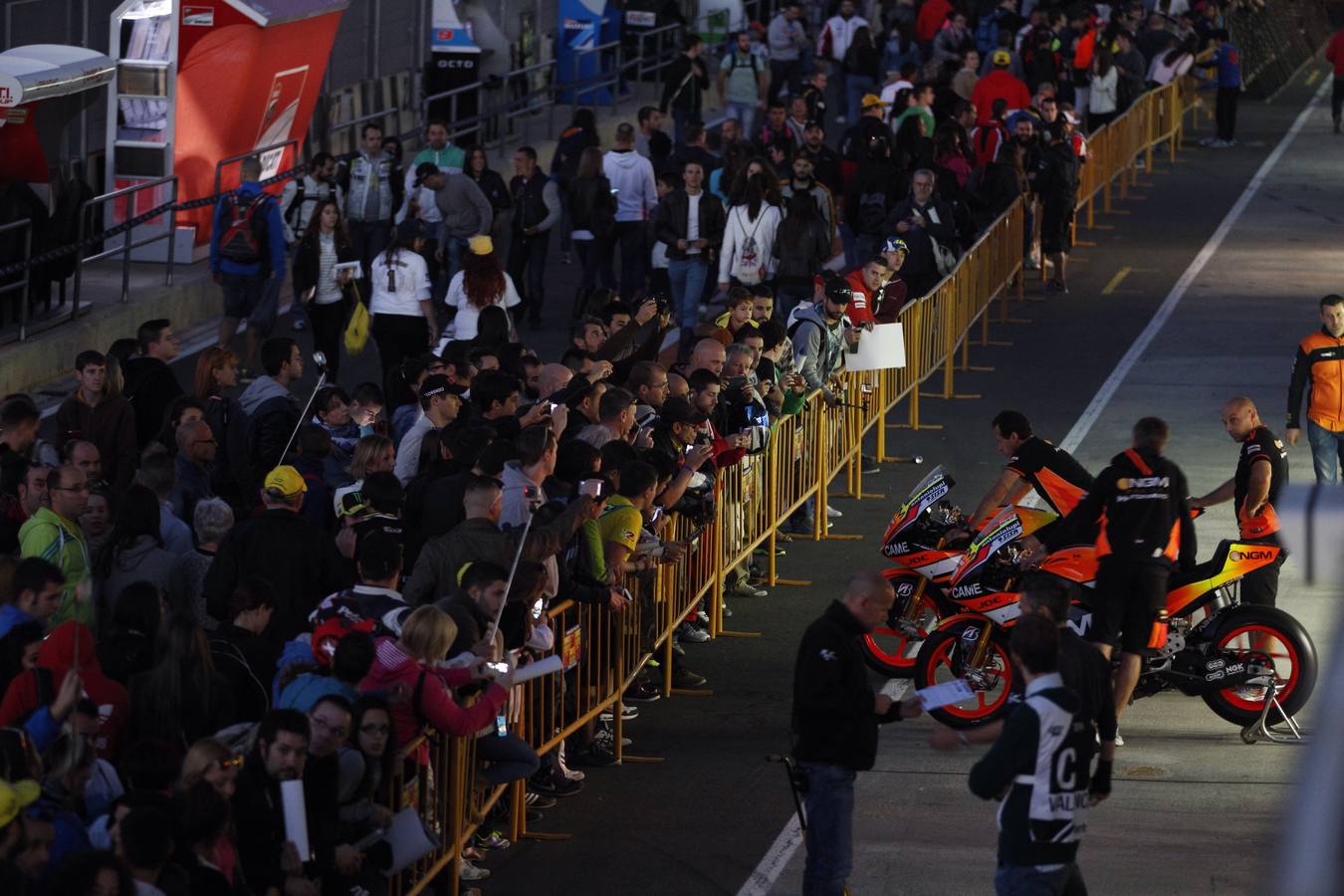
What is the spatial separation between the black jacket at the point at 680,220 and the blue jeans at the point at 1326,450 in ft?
21.0

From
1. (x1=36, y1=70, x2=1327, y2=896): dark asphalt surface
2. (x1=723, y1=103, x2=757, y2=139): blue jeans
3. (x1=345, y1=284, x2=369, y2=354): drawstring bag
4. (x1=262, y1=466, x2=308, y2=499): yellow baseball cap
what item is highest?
(x1=723, y1=103, x2=757, y2=139): blue jeans

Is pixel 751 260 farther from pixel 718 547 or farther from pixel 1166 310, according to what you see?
pixel 1166 310

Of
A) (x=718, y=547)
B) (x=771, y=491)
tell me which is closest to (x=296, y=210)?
(x=771, y=491)

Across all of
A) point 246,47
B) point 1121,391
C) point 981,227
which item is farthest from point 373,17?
point 1121,391

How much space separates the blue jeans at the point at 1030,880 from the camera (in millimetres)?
7758

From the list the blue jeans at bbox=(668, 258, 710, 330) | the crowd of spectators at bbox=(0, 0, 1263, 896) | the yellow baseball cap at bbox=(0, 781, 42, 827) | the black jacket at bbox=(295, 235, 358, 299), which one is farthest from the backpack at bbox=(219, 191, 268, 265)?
the yellow baseball cap at bbox=(0, 781, 42, 827)

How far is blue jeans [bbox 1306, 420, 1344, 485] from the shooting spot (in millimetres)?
15398

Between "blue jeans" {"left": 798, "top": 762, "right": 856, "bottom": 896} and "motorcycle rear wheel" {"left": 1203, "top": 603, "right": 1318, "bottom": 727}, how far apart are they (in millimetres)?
3535

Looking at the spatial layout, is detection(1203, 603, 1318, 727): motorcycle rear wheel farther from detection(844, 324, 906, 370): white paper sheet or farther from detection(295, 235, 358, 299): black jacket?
detection(295, 235, 358, 299): black jacket

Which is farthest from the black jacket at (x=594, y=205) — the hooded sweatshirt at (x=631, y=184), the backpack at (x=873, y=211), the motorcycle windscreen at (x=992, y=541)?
the motorcycle windscreen at (x=992, y=541)

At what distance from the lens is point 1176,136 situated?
3809 centimetres

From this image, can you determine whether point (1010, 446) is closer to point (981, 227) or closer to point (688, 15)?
point (981, 227)

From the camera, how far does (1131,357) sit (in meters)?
22.1

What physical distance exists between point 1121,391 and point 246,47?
970 cm
